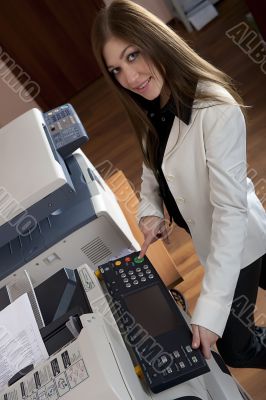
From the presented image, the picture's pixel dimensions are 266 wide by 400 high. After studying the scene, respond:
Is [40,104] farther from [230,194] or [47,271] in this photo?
[230,194]

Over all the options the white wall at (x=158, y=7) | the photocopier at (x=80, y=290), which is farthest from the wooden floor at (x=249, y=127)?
the photocopier at (x=80, y=290)

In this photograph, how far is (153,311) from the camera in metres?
0.90

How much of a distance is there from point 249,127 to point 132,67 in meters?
1.78

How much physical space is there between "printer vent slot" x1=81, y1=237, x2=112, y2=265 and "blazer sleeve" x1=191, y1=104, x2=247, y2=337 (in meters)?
0.50

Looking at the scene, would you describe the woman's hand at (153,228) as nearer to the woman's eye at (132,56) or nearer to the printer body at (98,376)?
the printer body at (98,376)

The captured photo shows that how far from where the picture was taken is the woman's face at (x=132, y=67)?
0.94 m

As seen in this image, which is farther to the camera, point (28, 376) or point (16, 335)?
point (16, 335)

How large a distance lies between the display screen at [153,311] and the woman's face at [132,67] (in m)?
0.46

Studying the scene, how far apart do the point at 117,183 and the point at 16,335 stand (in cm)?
107

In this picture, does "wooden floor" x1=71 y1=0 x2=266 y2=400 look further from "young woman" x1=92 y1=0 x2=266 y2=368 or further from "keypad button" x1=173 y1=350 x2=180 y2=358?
"keypad button" x1=173 y1=350 x2=180 y2=358

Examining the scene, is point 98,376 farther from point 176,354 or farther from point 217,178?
point 217,178

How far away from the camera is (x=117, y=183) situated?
1.94 metres

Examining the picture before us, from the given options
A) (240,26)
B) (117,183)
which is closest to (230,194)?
(117,183)

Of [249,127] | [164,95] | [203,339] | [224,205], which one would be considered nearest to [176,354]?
[203,339]
